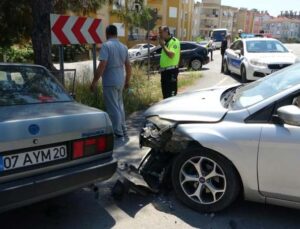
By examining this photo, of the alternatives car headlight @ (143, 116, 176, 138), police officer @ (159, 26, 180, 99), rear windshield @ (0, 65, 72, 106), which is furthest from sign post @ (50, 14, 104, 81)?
car headlight @ (143, 116, 176, 138)

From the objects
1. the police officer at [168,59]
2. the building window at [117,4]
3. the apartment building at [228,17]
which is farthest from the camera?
the apartment building at [228,17]

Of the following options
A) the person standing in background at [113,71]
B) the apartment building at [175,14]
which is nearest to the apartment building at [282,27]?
the apartment building at [175,14]

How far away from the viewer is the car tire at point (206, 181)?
12.7 feet

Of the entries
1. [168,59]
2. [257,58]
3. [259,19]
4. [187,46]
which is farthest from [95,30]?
[259,19]

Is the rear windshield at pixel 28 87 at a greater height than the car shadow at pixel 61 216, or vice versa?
the rear windshield at pixel 28 87

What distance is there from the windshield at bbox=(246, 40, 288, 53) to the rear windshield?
35.0 feet

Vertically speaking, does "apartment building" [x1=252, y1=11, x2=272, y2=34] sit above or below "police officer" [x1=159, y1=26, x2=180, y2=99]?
below

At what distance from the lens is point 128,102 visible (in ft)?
31.3

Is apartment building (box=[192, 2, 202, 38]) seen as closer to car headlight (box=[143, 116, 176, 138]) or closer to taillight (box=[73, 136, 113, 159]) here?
car headlight (box=[143, 116, 176, 138])

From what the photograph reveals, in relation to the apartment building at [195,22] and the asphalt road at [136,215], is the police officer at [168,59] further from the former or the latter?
the apartment building at [195,22]

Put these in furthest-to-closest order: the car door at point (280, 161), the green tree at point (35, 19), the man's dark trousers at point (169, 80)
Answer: the green tree at point (35, 19), the man's dark trousers at point (169, 80), the car door at point (280, 161)

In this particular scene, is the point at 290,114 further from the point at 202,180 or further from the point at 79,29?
the point at 79,29

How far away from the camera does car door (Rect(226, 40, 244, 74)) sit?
1433cm

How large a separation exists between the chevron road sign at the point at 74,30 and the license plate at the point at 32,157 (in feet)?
12.7
